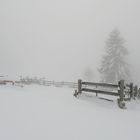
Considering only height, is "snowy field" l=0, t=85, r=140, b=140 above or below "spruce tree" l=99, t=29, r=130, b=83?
below

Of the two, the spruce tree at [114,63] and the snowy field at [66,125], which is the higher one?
the spruce tree at [114,63]

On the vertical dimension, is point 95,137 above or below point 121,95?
below

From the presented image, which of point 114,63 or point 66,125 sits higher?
Result: point 114,63

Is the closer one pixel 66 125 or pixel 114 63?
pixel 66 125

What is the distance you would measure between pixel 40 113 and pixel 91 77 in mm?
46366

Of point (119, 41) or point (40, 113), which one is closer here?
point (40, 113)

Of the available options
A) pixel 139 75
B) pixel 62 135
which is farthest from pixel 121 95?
pixel 139 75

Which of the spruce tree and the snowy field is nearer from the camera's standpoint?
the snowy field

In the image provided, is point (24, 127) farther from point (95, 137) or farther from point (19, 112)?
point (95, 137)

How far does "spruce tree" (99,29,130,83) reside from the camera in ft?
102

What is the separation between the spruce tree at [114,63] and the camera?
102ft

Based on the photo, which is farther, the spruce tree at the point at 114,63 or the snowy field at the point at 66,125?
the spruce tree at the point at 114,63

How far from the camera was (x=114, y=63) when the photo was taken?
104 feet

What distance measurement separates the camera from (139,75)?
42.9 metres
